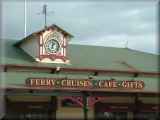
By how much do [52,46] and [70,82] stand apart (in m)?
3.93

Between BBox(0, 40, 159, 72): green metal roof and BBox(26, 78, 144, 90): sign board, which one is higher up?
BBox(0, 40, 159, 72): green metal roof

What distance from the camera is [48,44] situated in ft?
103

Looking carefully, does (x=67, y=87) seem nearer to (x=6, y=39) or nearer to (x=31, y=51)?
(x=31, y=51)

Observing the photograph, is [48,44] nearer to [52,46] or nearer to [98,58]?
[52,46]

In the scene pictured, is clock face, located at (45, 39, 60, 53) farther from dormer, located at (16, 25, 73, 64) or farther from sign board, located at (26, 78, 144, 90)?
sign board, located at (26, 78, 144, 90)

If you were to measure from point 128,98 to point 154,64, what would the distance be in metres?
5.23

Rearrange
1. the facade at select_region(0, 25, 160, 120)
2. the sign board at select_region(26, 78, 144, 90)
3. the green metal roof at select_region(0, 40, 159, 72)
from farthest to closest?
the green metal roof at select_region(0, 40, 159, 72)
the facade at select_region(0, 25, 160, 120)
the sign board at select_region(26, 78, 144, 90)

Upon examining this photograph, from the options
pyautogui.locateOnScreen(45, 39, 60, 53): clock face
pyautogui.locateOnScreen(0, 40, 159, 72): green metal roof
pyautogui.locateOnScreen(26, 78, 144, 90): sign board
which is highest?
pyautogui.locateOnScreen(45, 39, 60, 53): clock face

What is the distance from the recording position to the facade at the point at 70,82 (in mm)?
27938

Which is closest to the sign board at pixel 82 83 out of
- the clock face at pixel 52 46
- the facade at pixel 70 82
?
the facade at pixel 70 82

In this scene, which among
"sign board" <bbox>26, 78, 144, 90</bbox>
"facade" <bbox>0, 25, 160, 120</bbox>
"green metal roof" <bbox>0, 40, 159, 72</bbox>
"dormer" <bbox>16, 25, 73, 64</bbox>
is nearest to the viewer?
"sign board" <bbox>26, 78, 144, 90</bbox>

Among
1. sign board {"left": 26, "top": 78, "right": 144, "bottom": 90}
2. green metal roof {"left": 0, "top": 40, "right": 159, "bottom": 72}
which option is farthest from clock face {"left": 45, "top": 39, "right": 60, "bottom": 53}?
sign board {"left": 26, "top": 78, "right": 144, "bottom": 90}

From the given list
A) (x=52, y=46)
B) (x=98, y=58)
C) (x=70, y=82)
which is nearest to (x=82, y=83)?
(x=70, y=82)

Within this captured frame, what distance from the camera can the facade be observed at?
27938 mm
